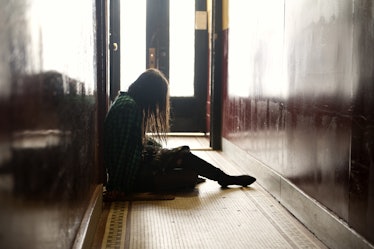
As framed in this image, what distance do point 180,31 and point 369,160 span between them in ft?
16.2

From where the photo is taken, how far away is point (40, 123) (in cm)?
108

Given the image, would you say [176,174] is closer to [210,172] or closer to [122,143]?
[210,172]

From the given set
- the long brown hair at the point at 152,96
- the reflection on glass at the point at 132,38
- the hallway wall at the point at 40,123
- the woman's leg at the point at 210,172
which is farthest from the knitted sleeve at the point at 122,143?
the reflection on glass at the point at 132,38

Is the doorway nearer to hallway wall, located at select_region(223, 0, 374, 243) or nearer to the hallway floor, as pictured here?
hallway wall, located at select_region(223, 0, 374, 243)

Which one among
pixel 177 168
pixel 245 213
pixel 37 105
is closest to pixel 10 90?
pixel 37 105

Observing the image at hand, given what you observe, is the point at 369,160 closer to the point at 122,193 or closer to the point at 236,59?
the point at 122,193

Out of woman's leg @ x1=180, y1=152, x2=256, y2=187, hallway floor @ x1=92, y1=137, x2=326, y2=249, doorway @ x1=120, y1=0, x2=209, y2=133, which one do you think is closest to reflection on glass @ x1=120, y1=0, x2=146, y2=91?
doorway @ x1=120, y1=0, x2=209, y2=133

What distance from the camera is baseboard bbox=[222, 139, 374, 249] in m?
2.11

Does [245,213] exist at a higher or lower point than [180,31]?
lower

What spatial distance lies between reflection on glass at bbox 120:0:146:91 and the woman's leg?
10.3 ft

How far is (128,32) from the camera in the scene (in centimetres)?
646

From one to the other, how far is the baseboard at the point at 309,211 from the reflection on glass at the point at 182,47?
2726mm

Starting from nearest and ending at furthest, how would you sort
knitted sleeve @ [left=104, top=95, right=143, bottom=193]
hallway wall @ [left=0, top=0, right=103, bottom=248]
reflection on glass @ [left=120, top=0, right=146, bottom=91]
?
hallway wall @ [left=0, top=0, right=103, bottom=248] < knitted sleeve @ [left=104, top=95, right=143, bottom=193] < reflection on glass @ [left=120, top=0, right=146, bottom=91]

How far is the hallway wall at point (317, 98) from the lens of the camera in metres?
1.97
